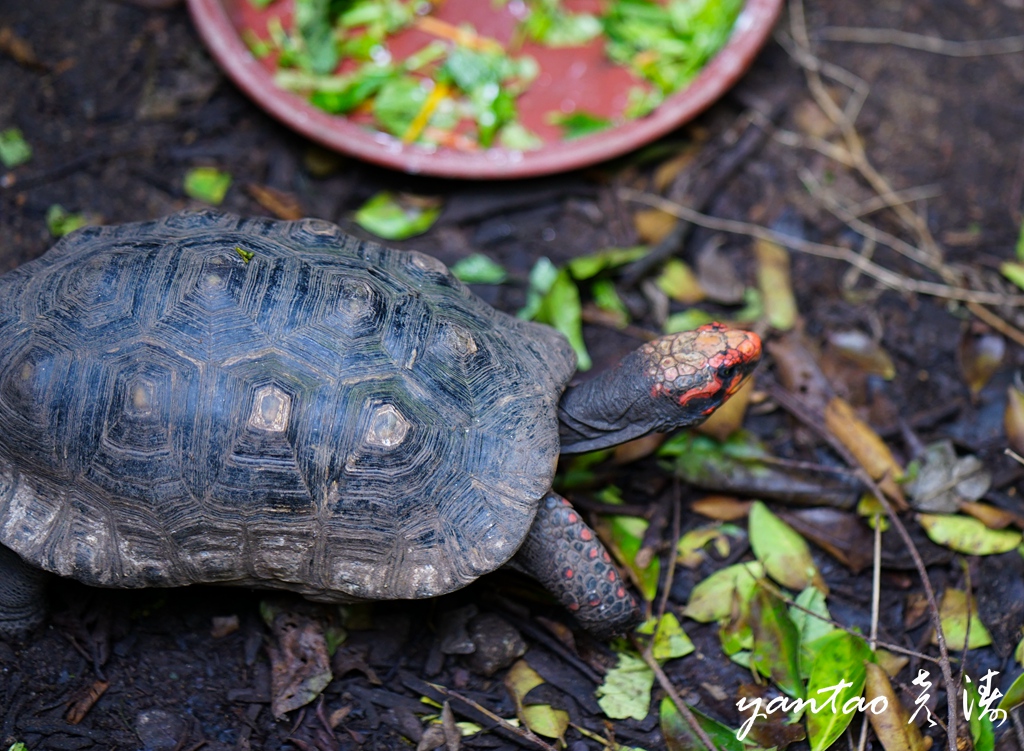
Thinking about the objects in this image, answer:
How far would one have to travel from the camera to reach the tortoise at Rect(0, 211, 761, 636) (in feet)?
8.59

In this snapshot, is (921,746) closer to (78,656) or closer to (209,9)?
(78,656)

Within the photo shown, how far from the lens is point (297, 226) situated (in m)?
3.08

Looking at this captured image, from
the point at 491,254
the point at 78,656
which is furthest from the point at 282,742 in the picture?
the point at 491,254

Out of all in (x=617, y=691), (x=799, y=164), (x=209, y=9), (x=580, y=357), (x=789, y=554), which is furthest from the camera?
(x=799, y=164)

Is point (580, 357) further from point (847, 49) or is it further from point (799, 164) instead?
point (847, 49)

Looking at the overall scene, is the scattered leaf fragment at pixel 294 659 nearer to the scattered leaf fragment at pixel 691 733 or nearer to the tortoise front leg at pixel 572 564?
the tortoise front leg at pixel 572 564

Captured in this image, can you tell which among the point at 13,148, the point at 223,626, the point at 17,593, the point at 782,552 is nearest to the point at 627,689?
the point at 782,552

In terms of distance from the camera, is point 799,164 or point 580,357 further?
point 799,164

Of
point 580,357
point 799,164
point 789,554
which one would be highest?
point 799,164

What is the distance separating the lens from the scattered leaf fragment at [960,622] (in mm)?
3172

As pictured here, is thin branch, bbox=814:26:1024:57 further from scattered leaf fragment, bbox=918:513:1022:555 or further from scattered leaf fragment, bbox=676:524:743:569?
scattered leaf fragment, bbox=676:524:743:569

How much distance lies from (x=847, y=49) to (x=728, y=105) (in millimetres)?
830

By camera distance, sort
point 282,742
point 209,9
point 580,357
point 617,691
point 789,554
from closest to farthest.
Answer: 1. point 282,742
2. point 617,691
3. point 789,554
4. point 580,357
5. point 209,9

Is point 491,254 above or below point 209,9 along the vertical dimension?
below
